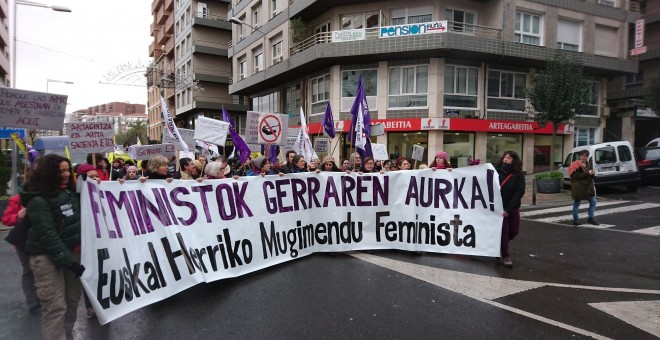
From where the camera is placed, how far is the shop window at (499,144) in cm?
2262

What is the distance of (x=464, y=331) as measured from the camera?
12.8 feet

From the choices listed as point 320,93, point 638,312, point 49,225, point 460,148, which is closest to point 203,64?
point 320,93

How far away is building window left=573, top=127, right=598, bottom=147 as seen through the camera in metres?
25.6

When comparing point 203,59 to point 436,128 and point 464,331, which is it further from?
point 464,331

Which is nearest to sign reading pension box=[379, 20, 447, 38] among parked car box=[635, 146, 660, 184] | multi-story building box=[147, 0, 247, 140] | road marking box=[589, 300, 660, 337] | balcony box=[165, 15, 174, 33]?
parked car box=[635, 146, 660, 184]

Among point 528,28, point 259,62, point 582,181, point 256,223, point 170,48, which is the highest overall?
point 170,48

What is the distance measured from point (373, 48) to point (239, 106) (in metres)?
24.1

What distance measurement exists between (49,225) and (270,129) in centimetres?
648

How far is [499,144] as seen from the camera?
2284cm

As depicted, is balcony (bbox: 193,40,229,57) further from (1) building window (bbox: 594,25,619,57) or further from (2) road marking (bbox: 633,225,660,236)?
(2) road marking (bbox: 633,225,660,236)

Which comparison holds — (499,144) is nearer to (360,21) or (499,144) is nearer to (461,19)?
(461,19)

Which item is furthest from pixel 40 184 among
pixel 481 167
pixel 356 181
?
pixel 481 167

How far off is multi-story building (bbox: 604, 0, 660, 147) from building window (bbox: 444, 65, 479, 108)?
1225cm

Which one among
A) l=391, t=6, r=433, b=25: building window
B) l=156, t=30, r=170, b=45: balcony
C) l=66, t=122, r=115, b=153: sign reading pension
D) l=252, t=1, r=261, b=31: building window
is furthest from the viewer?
l=156, t=30, r=170, b=45: balcony
